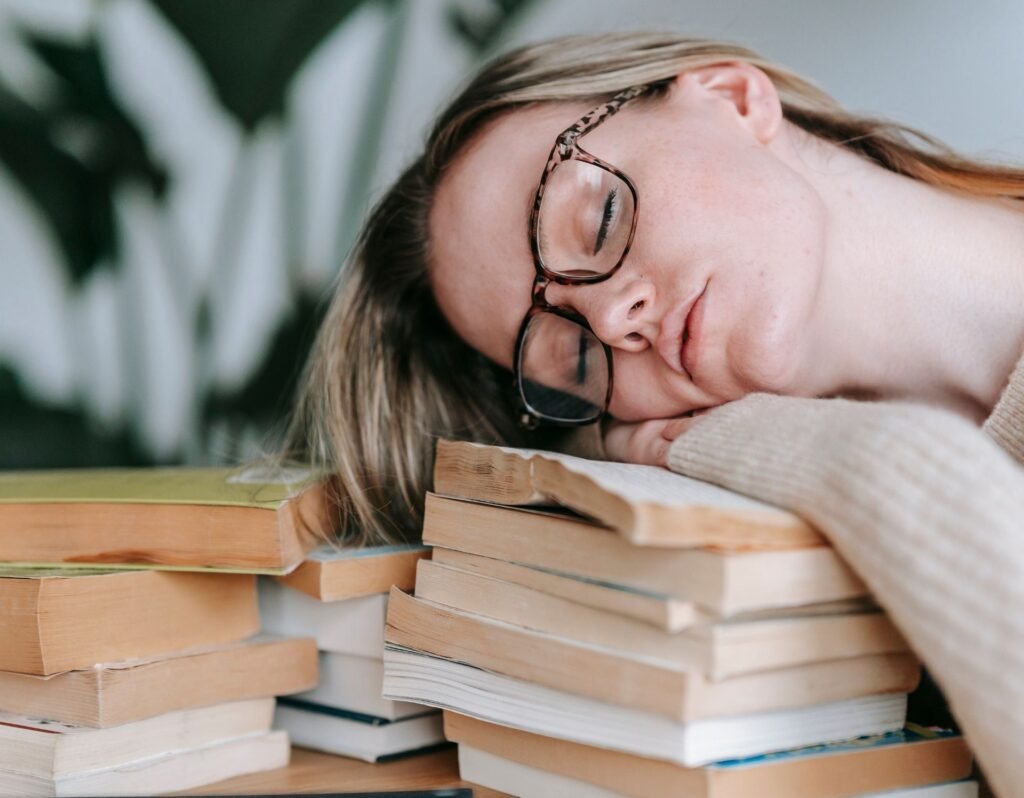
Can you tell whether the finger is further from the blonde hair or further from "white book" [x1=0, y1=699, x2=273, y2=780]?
"white book" [x1=0, y1=699, x2=273, y2=780]

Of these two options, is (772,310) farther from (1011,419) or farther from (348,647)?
(348,647)

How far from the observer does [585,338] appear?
1.08 m

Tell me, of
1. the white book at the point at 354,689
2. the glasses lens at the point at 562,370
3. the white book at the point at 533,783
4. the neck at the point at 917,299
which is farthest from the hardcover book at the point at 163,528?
the neck at the point at 917,299

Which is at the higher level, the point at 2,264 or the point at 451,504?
the point at 2,264

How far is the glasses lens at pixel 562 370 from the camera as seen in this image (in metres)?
1.09

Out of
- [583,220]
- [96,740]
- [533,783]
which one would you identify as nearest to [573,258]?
[583,220]

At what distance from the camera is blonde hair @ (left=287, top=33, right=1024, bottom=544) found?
1127 mm

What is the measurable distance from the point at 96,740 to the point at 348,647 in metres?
0.22

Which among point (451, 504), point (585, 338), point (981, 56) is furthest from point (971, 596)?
point (981, 56)

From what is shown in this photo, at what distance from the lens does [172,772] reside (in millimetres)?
821

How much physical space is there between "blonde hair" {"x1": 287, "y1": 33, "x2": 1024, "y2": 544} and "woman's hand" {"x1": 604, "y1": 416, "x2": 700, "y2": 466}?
0.14m

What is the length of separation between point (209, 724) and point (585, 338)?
0.54 meters

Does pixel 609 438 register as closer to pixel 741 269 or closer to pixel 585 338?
pixel 585 338

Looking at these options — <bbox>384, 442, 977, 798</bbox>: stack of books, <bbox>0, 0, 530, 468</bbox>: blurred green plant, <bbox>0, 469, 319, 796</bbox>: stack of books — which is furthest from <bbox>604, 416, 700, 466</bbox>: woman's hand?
<bbox>0, 0, 530, 468</bbox>: blurred green plant
